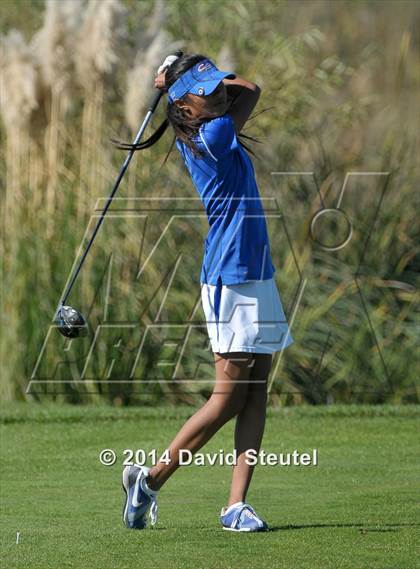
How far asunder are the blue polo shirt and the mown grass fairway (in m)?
1.00

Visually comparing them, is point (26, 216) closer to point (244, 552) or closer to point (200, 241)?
point (200, 241)

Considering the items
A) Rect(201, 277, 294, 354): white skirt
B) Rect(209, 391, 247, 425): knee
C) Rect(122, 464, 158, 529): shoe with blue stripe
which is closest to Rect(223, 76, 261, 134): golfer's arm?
Rect(201, 277, 294, 354): white skirt

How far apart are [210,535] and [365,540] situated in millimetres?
584

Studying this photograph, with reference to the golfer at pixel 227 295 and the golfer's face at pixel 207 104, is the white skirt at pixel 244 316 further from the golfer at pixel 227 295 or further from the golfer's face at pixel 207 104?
the golfer's face at pixel 207 104

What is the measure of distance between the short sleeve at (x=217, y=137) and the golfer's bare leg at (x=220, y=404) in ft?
2.50

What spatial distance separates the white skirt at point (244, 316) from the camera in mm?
4902

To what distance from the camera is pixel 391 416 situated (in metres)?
8.44

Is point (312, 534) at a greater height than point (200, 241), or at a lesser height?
greater

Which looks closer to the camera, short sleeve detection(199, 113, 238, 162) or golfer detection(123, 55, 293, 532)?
short sleeve detection(199, 113, 238, 162)

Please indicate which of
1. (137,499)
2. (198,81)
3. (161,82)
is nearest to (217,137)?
(198,81)

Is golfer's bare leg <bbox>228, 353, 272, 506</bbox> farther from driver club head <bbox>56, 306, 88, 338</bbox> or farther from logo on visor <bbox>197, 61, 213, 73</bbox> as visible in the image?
logo on visor <bbox>197, 61, 213, 73</bbox>

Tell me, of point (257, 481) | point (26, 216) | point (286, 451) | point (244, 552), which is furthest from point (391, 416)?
point (244, 552)

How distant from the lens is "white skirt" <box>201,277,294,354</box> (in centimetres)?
490

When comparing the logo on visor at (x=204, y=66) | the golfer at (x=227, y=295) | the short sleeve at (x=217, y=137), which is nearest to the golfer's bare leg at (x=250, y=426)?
the golfer at (x=227, y=295)
